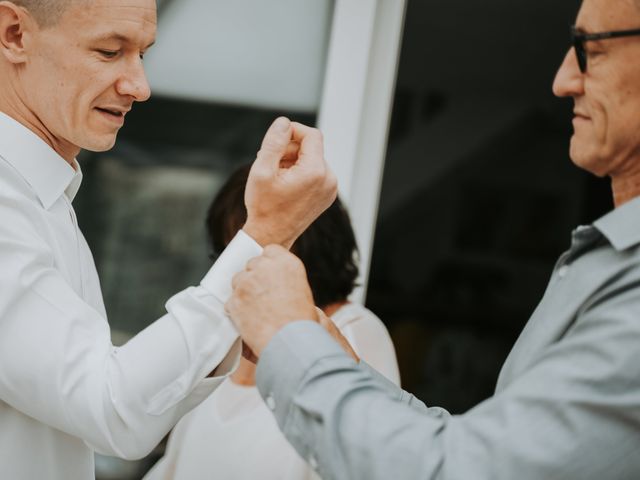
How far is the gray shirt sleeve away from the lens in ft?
3.71

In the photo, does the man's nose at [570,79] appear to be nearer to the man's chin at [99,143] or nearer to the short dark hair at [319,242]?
the man's chin at [99,143]

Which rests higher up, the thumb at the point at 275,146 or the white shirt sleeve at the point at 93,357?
the thumb at the point at 275,146

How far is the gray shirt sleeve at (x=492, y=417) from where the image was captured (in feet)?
3.71

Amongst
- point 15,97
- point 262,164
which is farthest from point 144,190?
point 262,164

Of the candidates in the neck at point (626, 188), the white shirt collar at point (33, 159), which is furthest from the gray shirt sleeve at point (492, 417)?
the white shirt collar at point (33, 159)

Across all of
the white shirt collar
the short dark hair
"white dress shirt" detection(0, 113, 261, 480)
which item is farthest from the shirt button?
the short dark hair

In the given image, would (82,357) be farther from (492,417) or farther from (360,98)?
(360,98)

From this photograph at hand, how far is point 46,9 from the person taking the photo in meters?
1.52

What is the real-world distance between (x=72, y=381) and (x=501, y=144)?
4418mm

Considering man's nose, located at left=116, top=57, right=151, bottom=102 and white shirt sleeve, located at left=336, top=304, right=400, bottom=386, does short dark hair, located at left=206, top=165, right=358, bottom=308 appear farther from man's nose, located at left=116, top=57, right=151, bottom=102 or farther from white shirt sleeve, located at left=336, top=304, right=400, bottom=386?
man's nose, located at left=116, top=57, right=151, bottom=102

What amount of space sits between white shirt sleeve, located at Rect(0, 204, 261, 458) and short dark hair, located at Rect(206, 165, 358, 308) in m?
1.01

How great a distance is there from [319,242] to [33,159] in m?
1.01

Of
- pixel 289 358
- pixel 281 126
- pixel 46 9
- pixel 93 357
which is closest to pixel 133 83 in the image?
pixel 46 9

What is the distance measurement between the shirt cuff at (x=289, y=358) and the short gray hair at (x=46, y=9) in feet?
2.09
